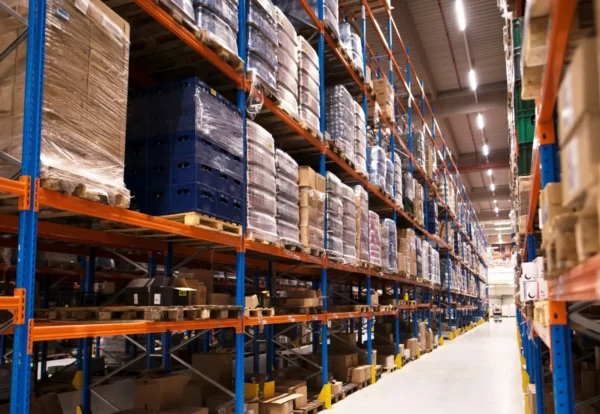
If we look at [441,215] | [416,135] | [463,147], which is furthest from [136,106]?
[463,147]

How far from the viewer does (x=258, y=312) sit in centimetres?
581

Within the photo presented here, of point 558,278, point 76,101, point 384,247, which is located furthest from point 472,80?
point 558,278

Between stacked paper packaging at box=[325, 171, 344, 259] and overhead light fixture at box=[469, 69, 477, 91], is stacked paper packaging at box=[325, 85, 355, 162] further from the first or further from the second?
overhead light fixture at box=[469, 69, 477, 91]

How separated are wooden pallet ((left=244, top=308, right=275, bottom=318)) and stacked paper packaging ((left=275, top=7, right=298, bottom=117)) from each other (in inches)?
93.0

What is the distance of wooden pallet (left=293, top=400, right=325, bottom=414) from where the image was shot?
21.6 feet

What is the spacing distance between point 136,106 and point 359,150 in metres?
4.90

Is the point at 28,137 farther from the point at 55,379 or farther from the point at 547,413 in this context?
the point at 55,379

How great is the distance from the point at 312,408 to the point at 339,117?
4231 millimetres

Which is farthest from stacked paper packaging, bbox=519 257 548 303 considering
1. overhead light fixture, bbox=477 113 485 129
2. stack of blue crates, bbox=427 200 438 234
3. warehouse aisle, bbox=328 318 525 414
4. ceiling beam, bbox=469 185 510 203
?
ceiling beam, bbox=469 185 510 203

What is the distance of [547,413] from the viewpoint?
4688 millimetres

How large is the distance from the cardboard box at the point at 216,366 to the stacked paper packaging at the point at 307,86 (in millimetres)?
3106

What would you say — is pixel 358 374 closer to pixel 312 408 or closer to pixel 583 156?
pixel 312 408

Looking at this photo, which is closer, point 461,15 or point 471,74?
point 461,15

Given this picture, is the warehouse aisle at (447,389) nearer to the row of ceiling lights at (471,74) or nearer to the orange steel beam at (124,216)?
the orange steel beam at (124,216)
